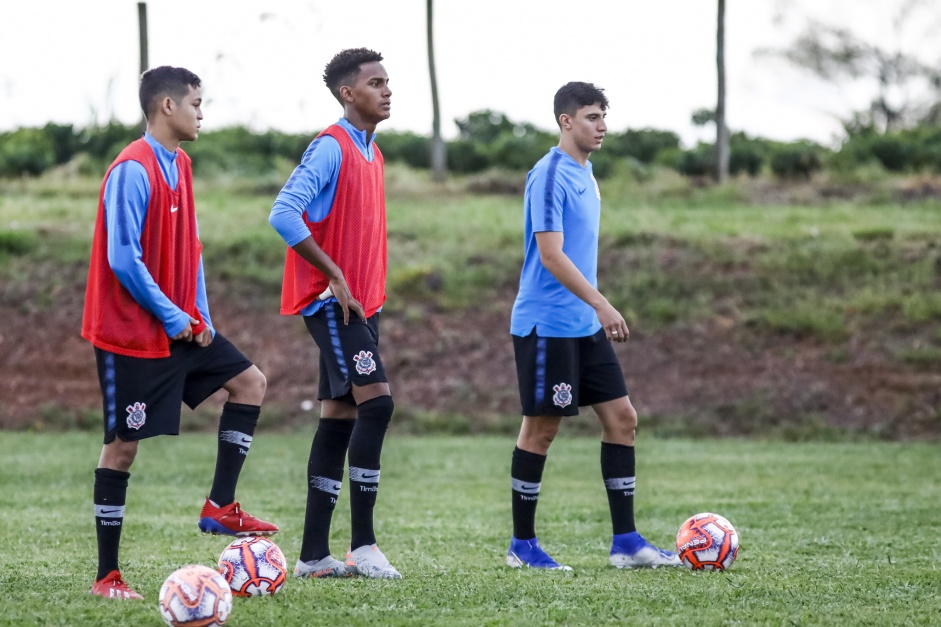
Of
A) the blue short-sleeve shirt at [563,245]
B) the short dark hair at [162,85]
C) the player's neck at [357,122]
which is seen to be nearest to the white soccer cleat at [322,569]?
the blue short-sleeve shirt at [563,245]

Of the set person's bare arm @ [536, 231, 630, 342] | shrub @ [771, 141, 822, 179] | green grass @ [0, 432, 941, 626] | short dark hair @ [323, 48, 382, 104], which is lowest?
green grass @ [0, 432, 941, 626]

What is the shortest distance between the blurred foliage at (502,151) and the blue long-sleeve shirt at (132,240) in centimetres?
2261

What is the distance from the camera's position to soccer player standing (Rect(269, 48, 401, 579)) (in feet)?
18.9

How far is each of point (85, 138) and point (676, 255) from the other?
16554 millimetres

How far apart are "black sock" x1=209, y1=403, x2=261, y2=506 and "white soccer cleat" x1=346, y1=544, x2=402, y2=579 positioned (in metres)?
0.62

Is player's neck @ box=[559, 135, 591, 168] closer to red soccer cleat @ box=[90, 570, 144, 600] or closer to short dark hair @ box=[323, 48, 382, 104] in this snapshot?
short dark hair @ box=[323, 48, 382, 104]

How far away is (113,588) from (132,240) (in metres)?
1.41

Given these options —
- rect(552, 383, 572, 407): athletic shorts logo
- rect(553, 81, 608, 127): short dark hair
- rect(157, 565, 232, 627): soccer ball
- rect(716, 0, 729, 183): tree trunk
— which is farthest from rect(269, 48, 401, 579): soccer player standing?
rect(716, 0, 729, 183): tree trunk

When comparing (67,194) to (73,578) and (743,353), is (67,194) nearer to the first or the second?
(743,353)

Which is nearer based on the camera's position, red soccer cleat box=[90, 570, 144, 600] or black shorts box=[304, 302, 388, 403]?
red soccer cleat box=[90, 570, 144, 600]

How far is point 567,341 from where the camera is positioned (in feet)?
20.6

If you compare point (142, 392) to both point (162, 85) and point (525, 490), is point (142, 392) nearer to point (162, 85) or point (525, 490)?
point (162, 85)

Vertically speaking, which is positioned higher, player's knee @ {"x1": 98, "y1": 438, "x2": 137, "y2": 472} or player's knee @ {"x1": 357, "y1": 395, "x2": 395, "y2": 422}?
player's knee @ {"x1": 357, "y1": 395, "x2": 395, "y2": 422}

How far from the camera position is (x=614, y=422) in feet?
20.9
